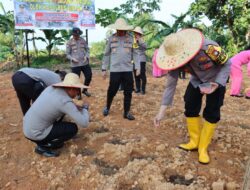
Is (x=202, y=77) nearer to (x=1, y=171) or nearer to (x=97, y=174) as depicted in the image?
(x=97, y=174)

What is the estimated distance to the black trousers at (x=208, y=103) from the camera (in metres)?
2.98

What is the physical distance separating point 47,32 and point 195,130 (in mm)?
7855

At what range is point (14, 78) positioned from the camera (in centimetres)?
363

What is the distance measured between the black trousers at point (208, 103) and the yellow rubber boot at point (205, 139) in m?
0.07

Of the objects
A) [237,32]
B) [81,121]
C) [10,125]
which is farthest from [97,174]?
[237,32]

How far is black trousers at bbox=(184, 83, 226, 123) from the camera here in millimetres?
2982

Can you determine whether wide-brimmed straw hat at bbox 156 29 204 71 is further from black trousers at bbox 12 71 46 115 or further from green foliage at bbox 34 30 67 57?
green foliage at bbox 34 30 67 57

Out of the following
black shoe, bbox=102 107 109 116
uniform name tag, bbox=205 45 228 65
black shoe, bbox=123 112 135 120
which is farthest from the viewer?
black shoe, bbox=102 107 109 116

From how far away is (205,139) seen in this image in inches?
125

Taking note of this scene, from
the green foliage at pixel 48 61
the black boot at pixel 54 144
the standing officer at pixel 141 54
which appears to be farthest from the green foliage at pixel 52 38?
the black boot at pixel 54 144

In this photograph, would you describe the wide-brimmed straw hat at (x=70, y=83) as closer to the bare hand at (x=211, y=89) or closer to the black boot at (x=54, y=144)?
the black boot at (x=54, y=144)

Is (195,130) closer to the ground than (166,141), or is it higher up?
higher up

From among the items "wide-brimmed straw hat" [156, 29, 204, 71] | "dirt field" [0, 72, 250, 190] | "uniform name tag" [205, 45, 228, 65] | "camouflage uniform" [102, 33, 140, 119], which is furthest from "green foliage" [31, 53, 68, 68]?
"uniform name tag" [205, 45, 228, 65]

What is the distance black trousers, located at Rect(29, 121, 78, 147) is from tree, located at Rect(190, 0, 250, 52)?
10906mm
